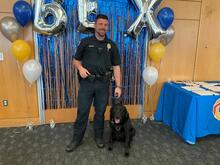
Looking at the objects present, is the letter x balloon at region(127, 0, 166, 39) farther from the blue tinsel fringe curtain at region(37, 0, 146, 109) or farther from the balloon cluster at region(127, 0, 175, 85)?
the blue tinsel fringe curtain at region(37, 0, 146, 109)

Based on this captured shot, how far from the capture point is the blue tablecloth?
2.40m

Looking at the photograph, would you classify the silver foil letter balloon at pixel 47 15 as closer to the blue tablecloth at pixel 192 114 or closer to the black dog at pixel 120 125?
the black dog at pixel 120 125

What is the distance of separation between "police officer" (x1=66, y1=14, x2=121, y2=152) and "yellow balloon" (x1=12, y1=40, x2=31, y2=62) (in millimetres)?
753

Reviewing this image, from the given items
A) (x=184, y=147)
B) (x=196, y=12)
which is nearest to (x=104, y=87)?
(x=184, y=147)

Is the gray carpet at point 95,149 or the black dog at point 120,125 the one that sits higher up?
the black dog at point 120,125

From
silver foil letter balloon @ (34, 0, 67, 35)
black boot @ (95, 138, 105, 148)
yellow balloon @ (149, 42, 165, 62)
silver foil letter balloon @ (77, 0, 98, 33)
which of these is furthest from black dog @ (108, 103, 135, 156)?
silver foil letter balloon @ (34, 0, 67, 35)

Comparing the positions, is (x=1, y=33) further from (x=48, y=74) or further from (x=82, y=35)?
(x=82, y=35)

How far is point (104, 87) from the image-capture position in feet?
7.41

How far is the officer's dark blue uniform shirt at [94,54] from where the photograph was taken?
2.14m

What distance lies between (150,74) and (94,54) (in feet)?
3.44

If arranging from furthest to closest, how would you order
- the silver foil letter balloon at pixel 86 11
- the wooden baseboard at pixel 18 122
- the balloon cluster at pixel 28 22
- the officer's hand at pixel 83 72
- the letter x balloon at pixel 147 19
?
the wooden baseboard at pixel 18 122 → the letter x balloon at pixel 147 19 → the silver foil letter balloon at pixel 86 11 → the balloon cluster at pixel 28 22 → the officer's hand at pixel 83 72

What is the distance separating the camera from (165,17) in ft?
8.64

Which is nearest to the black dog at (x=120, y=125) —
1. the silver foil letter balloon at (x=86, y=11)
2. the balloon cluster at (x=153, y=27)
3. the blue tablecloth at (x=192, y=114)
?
the blue tablecloth at (x=192, y=114)

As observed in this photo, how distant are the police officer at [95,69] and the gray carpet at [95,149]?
209 mm
